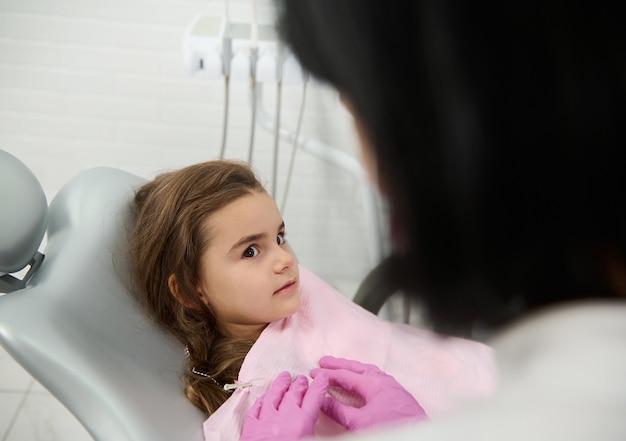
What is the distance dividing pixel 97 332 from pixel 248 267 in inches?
11.4

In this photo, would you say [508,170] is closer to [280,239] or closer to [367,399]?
[367,399]

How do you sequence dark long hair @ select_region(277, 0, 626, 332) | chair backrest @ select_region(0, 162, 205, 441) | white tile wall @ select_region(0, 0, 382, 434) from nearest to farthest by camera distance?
dark long hair @ select_region(277, 0, 626, 332)
chair backrest @ select_region(0, 162, 205, 441)
white tile wall @ select_region(0, 0, 382, 434)

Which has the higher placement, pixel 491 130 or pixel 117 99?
pixel 491 130

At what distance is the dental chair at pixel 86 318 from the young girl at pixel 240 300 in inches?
2.1

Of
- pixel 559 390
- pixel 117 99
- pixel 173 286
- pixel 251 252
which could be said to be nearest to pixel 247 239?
pixel 251 252

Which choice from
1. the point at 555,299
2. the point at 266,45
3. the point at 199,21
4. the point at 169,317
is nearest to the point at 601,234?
the point at 555,299

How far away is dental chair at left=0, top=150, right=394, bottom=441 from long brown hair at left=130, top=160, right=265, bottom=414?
0.03 m

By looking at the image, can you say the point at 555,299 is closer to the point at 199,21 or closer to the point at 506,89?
the point at 506,89

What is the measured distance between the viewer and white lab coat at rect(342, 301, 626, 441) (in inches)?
16.6

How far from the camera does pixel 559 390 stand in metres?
0.43

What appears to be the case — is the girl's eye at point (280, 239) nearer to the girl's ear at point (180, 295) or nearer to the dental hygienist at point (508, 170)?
the girl's ear at point (180, 295)

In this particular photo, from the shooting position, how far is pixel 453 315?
1.57 feet

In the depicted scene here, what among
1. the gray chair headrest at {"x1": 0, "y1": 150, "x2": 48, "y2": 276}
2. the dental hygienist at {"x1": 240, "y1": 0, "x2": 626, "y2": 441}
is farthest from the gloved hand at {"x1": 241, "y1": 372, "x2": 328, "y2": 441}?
the dental hygienist at {"x1": 240, "y1": 0, "x2": 626, "y2": 441}

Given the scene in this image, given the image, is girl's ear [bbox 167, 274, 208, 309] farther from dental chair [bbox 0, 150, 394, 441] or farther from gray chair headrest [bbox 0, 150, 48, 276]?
gray chair headrest [bbox 0, 150, 48, 276]
